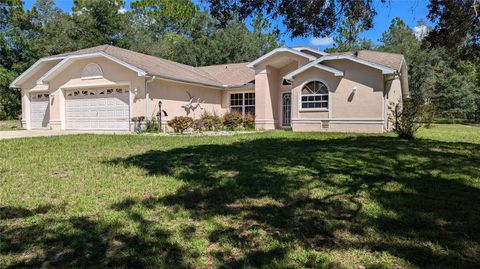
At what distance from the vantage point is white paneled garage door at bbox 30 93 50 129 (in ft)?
69.1

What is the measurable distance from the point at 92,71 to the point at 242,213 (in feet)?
55.8

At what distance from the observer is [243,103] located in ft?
75.5

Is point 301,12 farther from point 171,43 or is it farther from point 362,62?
point 171,43

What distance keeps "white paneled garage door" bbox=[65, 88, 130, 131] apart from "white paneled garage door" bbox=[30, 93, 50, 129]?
2289 millimetres

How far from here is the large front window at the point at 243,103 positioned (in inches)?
889

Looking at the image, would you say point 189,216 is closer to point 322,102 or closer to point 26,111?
point 322,102

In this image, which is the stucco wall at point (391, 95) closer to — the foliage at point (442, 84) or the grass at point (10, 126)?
the foliage at point (442, 84)

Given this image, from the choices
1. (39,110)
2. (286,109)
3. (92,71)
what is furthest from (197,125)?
(39,110)

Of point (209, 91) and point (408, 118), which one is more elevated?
point (209, 91)

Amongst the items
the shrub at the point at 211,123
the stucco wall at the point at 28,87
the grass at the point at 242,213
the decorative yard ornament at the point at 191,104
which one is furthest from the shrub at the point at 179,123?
the stucco wall at the point at 28,87

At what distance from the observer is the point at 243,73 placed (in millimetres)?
24469

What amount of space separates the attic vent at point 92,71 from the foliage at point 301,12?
40.5 feet

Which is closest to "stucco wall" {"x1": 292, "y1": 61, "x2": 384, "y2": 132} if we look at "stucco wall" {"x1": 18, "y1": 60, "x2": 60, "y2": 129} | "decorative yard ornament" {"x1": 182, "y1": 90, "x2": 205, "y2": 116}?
"decorative yard ornament" {"x1": 182, "y1": 90, "x2": 205, "y2": 116}

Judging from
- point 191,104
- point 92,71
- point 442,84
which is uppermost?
point 442,84
